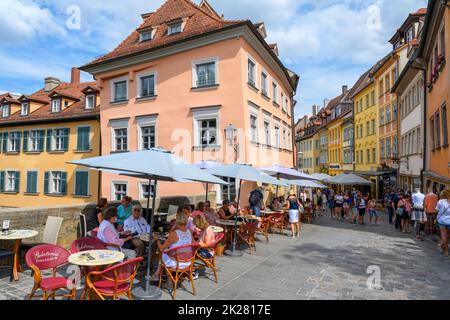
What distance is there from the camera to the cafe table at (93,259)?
164 inches

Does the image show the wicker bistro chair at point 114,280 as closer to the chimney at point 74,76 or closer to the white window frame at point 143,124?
the white window frame at point 143,124

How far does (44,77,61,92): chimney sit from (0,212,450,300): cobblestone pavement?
1119 inches

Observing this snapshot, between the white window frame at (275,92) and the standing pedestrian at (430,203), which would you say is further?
the white window frame at (275,92)

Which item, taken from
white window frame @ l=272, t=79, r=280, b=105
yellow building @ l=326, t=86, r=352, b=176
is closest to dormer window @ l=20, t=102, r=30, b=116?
white window frame @ l=272, t=79, r=280, b=105

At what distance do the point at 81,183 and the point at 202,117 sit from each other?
35.9 ft

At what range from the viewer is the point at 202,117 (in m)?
15.6

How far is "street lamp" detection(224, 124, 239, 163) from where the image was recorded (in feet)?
47.7

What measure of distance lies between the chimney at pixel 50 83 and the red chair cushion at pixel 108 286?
102 ft

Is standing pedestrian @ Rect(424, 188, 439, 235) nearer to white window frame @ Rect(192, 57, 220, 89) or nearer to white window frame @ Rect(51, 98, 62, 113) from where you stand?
white window frame @ Rect(192, 57, 220, 89)

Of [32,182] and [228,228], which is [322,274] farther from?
[32,182]

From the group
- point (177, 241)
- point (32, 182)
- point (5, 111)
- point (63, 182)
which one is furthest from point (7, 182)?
point (177, 241)

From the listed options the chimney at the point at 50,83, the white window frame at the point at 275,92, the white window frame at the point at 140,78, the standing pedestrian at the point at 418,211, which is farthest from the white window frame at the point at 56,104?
the standing pedestrian at the point at 418,211
